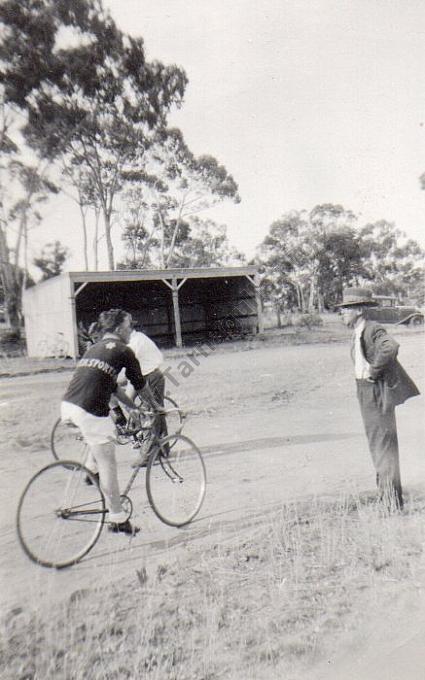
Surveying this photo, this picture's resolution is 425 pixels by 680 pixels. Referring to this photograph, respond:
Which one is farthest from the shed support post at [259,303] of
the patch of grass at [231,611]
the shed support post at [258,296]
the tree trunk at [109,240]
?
the patch of grass at [231,611]

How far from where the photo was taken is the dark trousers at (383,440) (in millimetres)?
3439

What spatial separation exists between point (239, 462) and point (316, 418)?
1.43m

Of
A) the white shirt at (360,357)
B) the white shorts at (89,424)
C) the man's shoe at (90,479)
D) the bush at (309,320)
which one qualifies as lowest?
the man's shoe at (90,479)

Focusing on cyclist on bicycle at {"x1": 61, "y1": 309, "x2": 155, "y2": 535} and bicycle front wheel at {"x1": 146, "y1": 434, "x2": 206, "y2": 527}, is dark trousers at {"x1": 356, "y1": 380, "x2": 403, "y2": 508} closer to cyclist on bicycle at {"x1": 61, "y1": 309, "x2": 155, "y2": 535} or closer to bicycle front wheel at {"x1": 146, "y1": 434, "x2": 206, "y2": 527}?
bicycle front wheel at {"x1": 146, "y1": 434, "x2": 206, "y2": 527}

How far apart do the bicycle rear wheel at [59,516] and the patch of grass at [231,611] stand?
13.8 inches

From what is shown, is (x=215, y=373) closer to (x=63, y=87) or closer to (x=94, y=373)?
(x=94, y=373)

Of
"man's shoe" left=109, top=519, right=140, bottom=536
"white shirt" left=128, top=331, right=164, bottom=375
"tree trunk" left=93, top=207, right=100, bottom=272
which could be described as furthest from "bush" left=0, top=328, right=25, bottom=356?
"man's shoe" left=109, top=519, right=140, bottom=536

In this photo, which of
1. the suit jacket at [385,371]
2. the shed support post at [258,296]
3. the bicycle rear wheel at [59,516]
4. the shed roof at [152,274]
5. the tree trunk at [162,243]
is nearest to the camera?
the bicycle rear wheel at [59,516]

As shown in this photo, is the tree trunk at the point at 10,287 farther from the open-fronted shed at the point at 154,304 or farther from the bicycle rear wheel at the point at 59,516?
the bicycle rear wheel at the point at 59,516

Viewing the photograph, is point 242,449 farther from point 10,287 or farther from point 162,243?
point 10,287

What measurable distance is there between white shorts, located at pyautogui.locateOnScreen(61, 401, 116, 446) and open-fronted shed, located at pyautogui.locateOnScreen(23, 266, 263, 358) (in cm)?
86

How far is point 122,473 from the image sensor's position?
13.2 ft

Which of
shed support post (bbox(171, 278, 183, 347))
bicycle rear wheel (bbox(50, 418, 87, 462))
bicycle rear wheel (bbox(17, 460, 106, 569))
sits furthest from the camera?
shed support post (bbox(171, 278, 183, 347))

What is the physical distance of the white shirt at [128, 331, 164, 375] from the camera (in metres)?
3.97
